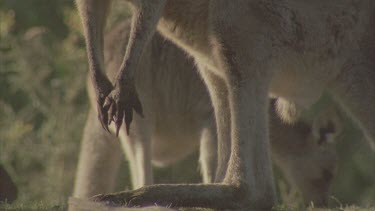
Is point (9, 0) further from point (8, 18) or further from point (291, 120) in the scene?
point (291, 120)

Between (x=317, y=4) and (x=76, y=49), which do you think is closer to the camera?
(x=317, y=4)

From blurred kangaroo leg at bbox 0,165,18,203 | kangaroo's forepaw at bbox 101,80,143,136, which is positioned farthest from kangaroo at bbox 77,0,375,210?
blurred kangaroo leg at bbox 0,165,18,203

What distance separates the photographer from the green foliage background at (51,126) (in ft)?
31.8

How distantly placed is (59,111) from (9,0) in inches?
114

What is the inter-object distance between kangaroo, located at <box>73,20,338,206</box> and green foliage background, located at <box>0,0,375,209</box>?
2.58 feet

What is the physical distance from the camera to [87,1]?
5.54 metres

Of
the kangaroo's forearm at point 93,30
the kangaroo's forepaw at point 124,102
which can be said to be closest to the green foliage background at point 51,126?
the kangaroo's forearm at point 93,30

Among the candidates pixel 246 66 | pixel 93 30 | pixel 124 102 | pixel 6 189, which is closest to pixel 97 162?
pixel 6 189

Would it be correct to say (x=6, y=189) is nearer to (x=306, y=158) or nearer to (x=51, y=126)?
(x=306, y=158)

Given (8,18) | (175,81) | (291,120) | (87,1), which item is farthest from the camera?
(8,18)

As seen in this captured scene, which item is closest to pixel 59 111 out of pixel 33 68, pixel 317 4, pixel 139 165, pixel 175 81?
pixel 33 68

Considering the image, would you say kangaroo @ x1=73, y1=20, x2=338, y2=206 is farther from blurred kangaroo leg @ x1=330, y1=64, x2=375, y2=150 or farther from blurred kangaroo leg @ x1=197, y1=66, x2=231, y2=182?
blurred kangaroo leg @ x1=330, y1=64, x2=375, y2=150

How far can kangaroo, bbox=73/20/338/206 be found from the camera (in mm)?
7645

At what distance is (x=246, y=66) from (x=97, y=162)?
290 centimetres
